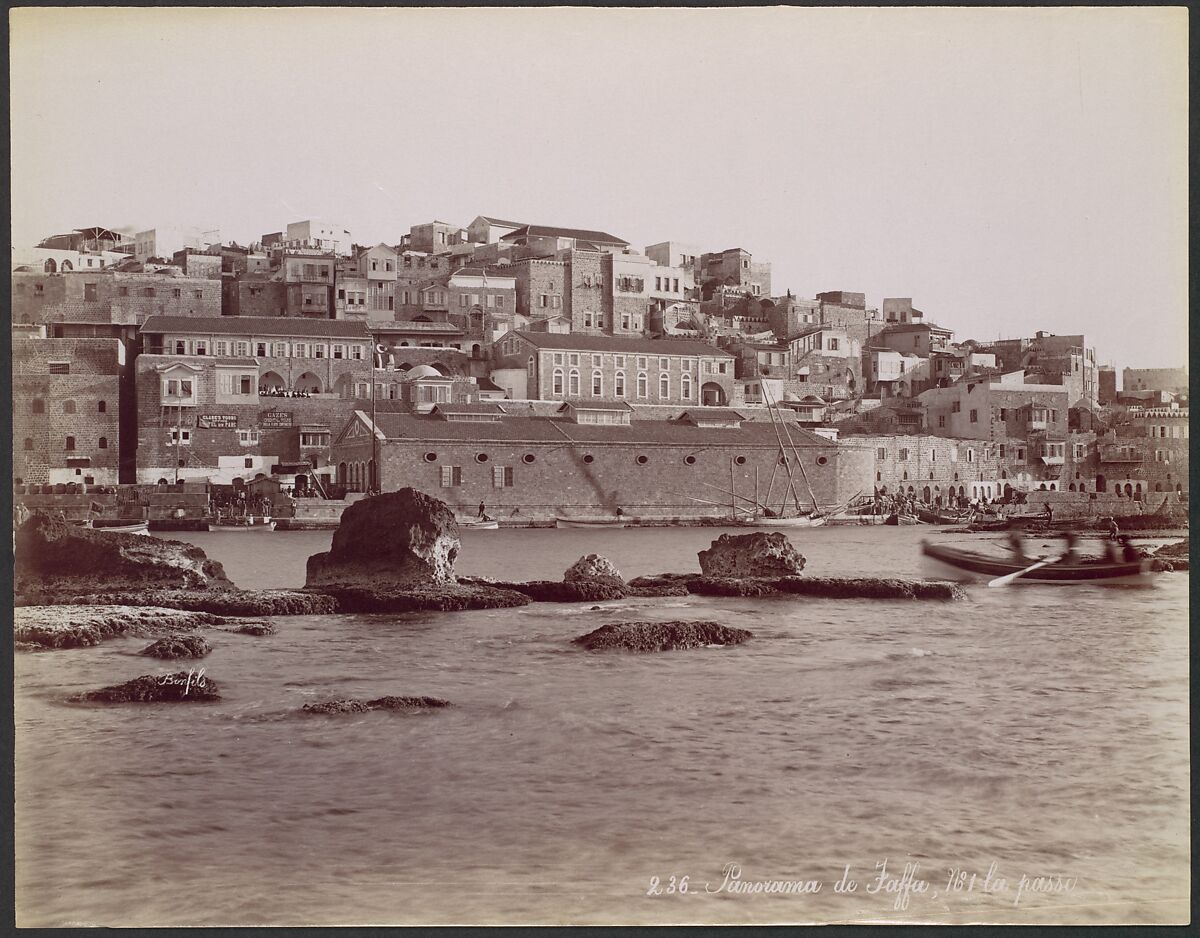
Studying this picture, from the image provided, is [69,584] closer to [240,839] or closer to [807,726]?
[240,839]

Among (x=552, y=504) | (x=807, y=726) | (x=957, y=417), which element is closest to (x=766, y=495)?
(x=552, y=504)

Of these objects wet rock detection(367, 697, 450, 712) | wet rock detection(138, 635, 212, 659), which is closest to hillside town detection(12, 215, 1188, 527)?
wet rock detection(138, 635, 212, 659)

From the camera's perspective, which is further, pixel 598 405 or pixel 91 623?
pixel 598 405

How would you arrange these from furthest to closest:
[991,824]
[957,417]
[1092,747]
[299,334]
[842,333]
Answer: [842,333], [957,417], [299,334], [1092,747], [991,824]

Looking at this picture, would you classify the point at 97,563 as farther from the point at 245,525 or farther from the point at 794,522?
the point at 794,522

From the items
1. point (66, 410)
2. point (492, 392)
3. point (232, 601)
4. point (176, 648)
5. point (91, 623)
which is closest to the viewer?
point (176, 648)

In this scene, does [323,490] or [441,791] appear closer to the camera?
[441,791]
